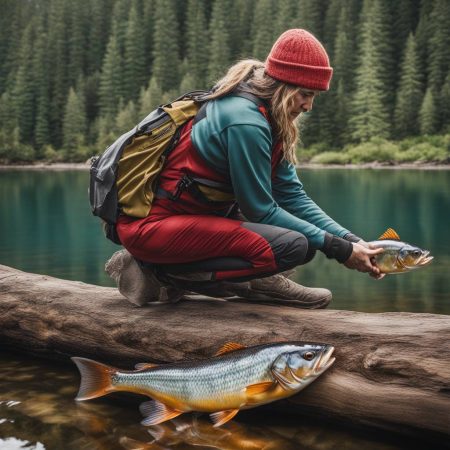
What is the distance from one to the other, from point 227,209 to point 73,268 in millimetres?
9970

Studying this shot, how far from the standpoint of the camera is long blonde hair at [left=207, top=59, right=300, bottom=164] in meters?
4.38

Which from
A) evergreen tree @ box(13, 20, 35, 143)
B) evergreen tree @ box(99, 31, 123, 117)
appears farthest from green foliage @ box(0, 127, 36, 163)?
evergreen tree @ box(99, 31, 123, 117)

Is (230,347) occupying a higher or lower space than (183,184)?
lower

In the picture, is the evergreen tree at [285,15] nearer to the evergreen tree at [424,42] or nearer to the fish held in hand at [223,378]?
the evergreen tree at [424,42]

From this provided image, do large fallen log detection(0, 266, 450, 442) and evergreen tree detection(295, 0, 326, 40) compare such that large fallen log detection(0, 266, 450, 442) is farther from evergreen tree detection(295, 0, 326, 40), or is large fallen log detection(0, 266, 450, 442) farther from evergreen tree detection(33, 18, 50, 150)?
evergreen tree detection(295, 0, 326, 40)

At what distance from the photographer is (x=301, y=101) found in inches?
175

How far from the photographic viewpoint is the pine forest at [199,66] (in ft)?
223

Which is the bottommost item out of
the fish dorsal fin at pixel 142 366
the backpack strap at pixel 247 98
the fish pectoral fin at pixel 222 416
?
the fish pectoral fin at pixel 222 416

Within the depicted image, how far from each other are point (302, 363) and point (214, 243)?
102cm

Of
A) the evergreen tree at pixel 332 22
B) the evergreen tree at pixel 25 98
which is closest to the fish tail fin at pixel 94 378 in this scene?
the evergreen tree at pixel 25 98

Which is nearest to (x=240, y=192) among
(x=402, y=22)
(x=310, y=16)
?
(x=402, y=22)

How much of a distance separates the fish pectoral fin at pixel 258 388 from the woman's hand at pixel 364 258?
976 mm

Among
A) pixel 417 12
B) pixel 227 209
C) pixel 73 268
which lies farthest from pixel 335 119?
pixel 227 209

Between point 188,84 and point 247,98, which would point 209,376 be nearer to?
point 247,98
